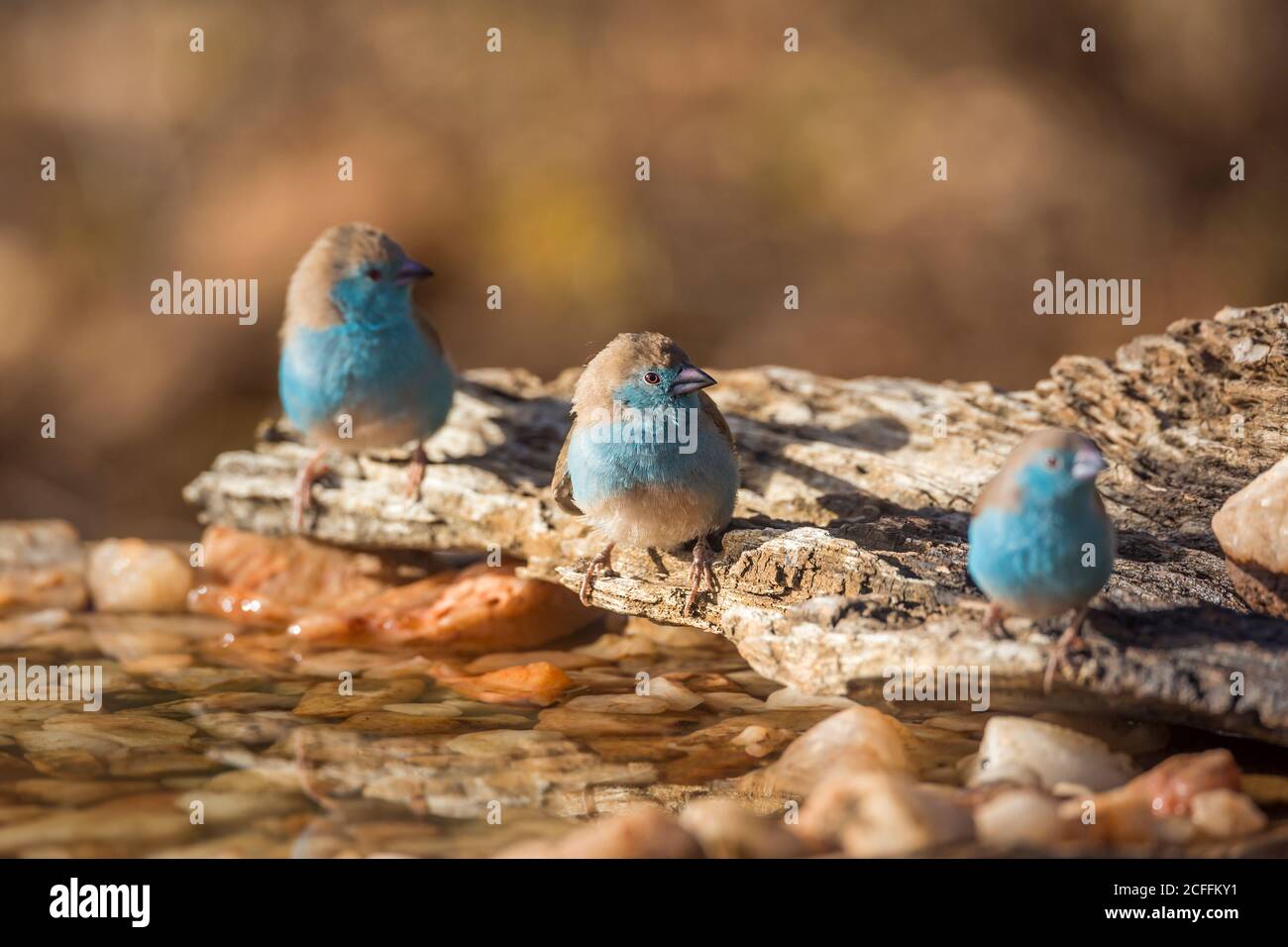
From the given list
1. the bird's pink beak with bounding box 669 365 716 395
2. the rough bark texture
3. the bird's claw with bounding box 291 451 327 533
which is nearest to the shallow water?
the rough bark texture

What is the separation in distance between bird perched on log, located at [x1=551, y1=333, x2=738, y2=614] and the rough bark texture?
0.29 m

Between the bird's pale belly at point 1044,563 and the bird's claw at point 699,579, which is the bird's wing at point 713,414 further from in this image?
the bird's pale belly at point 1044,563

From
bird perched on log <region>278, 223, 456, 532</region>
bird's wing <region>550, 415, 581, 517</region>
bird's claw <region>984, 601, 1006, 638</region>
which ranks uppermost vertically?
bird perched on log <region>278, 223, 456, 532</region>

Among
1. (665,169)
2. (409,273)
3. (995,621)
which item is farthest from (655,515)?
(665,169)

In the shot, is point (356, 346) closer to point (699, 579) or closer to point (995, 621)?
point (699, 579)

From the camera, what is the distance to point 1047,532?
324cm

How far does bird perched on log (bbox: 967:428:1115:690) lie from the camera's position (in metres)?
3.24

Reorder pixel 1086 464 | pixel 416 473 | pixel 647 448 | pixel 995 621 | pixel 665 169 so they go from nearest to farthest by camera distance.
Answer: pixel 1086 464 < pixel 995 621 < pixel 647 448 < pixel 416 473 < pixel 665 169

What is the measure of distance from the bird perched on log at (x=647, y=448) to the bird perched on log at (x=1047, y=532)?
40.5 inches

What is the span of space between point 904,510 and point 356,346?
7.59 feet

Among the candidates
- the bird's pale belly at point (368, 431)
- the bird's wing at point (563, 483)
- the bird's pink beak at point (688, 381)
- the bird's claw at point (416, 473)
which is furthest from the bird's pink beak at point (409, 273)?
the bird's pink beak at point (688, 381)

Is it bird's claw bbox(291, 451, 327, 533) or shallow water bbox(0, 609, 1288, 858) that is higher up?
bird's claw bbox(291, 451, 327, 533)

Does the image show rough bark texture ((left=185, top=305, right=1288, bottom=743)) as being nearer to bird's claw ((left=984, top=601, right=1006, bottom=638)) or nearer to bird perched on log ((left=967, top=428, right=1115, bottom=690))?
bird's claw ((left=984, top=601, right=1006, bottom=638))

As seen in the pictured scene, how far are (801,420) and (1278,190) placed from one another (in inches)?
223
